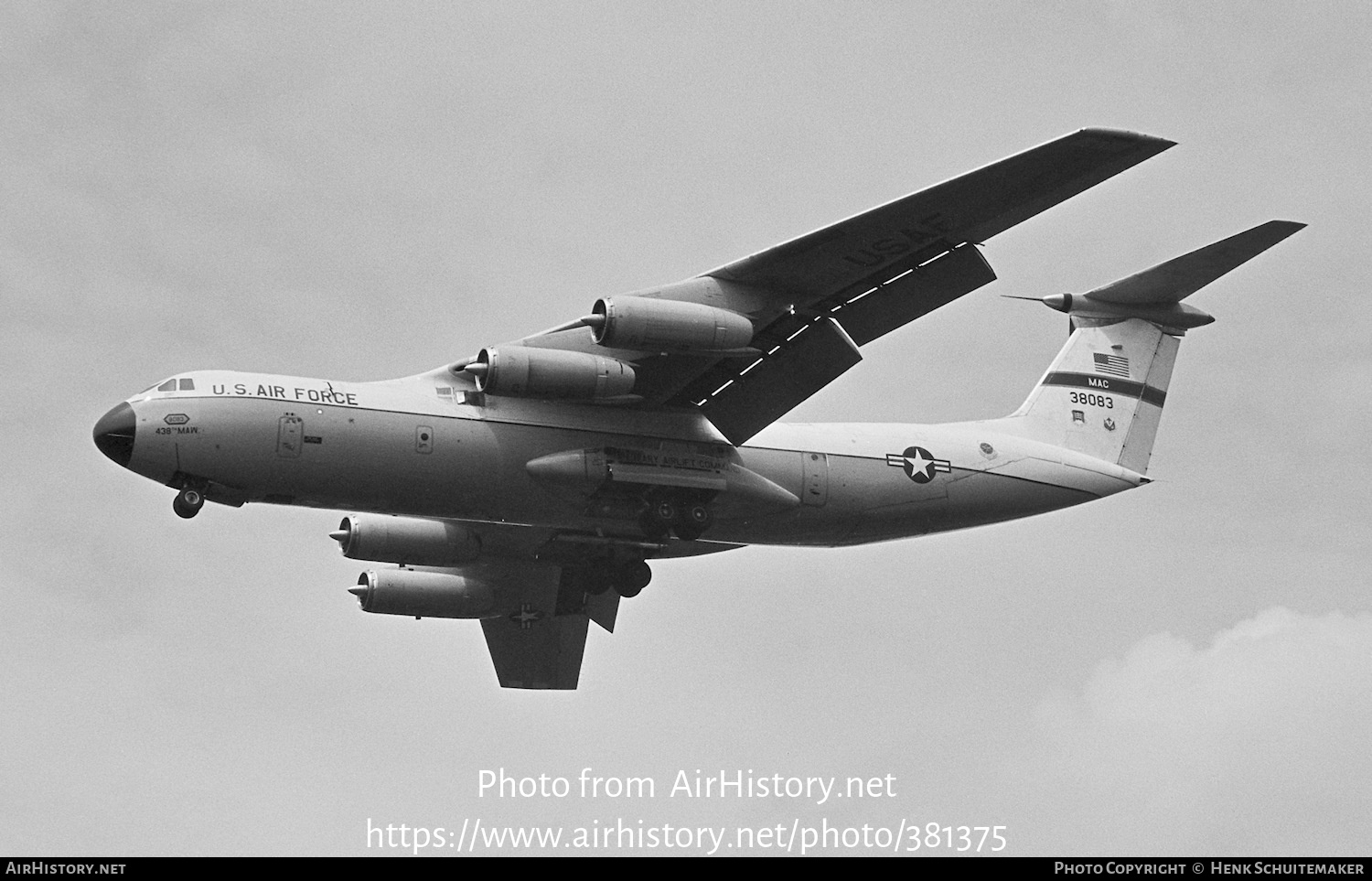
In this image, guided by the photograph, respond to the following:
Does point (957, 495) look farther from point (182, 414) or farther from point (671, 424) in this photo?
point (182, 414)

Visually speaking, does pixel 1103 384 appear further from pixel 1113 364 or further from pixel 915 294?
pixel 915 294

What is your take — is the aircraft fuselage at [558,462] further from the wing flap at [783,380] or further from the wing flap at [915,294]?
the wing flap at [915,294]

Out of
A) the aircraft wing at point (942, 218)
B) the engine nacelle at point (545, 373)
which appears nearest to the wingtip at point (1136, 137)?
the aircraft wing at point (942, 218)

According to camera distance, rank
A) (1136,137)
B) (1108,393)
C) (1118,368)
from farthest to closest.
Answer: (1118,368) < (1108,393) < (1136,137)

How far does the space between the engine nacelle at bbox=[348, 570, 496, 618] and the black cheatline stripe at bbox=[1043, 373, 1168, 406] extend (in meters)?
7.30

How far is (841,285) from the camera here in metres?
17.9

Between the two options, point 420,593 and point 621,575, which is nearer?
point 621,575

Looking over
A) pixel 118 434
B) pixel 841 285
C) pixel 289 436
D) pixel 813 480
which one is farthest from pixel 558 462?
pixel 118 434

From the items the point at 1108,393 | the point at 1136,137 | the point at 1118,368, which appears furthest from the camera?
the point at 1118,368

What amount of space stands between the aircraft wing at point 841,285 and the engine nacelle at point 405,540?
346cm

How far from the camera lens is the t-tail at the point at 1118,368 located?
21016mm

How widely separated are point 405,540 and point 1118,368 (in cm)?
878

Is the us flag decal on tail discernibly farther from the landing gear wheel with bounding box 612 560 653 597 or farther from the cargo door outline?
the cargo door outline
